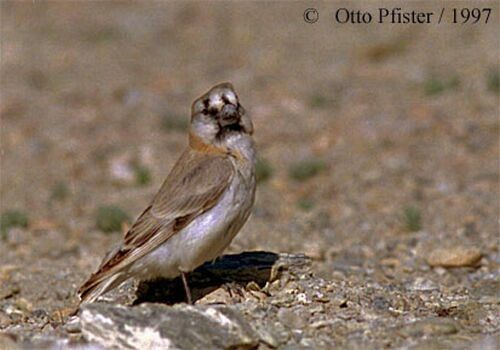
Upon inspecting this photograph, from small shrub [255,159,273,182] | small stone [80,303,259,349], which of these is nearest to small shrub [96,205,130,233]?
small shrub [255,159,273,182]

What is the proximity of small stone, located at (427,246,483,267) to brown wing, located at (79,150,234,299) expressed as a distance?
3.12 metres

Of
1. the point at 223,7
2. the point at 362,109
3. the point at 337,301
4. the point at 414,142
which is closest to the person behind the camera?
the point at 337,301

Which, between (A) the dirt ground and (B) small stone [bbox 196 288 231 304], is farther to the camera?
(A) the dirt ground

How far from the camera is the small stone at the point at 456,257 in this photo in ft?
33.6

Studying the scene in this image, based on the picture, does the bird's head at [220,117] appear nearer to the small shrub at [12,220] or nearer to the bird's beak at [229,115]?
the bird's beak at [229,115]

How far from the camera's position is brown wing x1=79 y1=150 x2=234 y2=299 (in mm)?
7688

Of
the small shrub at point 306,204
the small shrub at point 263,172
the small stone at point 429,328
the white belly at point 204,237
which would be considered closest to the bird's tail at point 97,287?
the white belly at point 204,237

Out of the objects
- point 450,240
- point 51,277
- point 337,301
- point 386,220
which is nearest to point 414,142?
point 386,220

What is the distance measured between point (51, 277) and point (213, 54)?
10550 mm

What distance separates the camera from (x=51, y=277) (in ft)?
33.0

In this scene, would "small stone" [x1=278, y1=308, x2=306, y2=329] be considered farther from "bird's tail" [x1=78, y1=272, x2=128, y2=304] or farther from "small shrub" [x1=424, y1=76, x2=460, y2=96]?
"small shrub" [x1=424, y1=76, x2=460, y2=96]

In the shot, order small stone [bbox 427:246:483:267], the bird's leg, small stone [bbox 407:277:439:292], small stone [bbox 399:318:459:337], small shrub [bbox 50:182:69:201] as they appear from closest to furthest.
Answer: small stone [bbox 399:318:459:337] < the bird's leg < small stone [bbox 407:277:439:292] < small stone [bbox 427:246:483:267] < small shrub [bbox 50:182:69:201]

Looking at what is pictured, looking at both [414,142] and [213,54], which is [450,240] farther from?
[213,54]

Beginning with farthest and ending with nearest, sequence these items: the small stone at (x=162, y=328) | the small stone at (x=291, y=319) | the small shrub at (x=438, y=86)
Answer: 1. the small shrub at (x=438, y=86)
2. the small stone at (x=291, y=319)
3. the small stone at (x=162, y=328)
